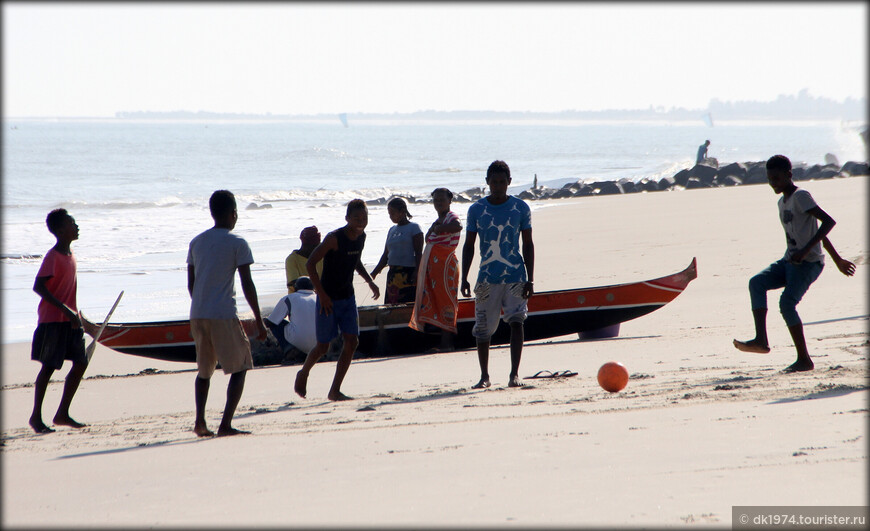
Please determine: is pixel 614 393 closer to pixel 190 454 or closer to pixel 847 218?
pixel 190 454

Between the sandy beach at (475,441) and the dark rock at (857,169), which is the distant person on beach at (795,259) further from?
the dark rock at (857,169)

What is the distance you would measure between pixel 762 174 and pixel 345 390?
30.2m

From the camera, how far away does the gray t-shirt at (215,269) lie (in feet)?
16.4

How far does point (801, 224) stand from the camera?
19.4 feet

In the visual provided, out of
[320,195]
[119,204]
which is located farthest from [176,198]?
[320,195]

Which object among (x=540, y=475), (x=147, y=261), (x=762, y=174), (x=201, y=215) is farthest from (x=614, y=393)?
(x=762, y=174)

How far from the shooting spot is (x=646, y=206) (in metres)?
23.7

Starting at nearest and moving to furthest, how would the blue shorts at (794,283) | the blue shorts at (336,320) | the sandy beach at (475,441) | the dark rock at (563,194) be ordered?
1. the sandy beach at (475,441)
2. the blue shorts at (794,283)
3. the blue shorts at (336,320)
4. the dark rock at (563,194)

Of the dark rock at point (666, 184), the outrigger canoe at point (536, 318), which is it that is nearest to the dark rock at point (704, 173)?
the dark rock at point (666, 184)

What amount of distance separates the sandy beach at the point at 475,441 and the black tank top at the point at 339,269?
81cm

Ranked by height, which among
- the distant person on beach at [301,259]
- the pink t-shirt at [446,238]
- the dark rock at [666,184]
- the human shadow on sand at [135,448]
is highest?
the dark rock at [666,184]

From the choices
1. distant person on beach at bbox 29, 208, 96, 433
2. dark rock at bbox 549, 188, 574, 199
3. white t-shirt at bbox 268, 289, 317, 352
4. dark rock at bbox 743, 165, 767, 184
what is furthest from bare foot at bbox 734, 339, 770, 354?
dark rock at bbox 743, 165, 767, 184

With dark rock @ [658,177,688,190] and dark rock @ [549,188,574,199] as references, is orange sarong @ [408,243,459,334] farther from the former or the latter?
dark rock @ [658,177,688,190]

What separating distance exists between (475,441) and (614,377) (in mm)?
1653
